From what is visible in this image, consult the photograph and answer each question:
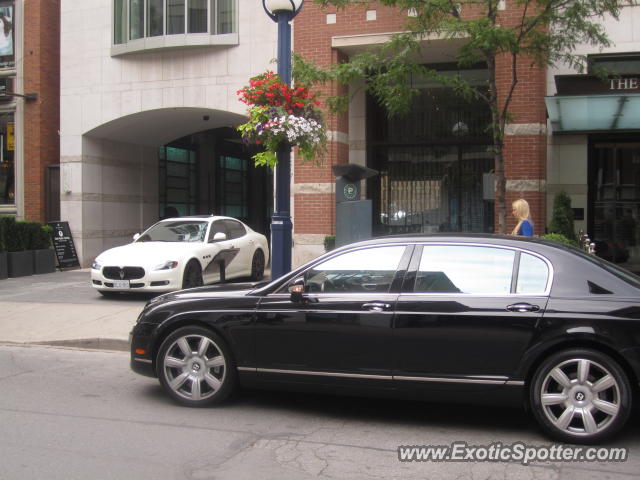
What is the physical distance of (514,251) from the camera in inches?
202

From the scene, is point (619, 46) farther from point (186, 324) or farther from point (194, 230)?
point (186, 324)

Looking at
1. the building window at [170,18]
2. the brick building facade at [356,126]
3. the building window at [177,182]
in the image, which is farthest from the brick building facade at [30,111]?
the brick building facade at [356,126]

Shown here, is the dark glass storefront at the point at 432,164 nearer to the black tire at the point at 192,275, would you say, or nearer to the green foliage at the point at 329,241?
the green foliage at the point at 329,241

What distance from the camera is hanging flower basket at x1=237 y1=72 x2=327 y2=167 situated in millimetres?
8203

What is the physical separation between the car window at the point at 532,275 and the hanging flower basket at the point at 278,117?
397 cm

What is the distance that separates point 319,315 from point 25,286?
34.1 feet

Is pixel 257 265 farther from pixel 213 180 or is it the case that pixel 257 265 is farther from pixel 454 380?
pixel 213 180

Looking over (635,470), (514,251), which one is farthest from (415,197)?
(635,470)

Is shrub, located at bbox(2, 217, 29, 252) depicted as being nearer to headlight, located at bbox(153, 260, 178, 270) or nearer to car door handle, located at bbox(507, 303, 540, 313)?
headlight, located at bbox(153, 260, 178, 270)

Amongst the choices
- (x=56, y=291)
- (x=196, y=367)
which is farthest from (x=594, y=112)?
(x=56, y=291)

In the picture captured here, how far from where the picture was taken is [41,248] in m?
16.2

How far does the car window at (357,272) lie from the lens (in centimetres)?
533

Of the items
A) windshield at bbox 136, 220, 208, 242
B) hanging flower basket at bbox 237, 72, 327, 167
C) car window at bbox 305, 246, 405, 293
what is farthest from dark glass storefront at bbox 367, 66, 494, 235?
car window at bbox 305, 246, 405, 293

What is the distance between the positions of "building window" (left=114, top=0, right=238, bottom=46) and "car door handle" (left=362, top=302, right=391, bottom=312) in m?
12.6
